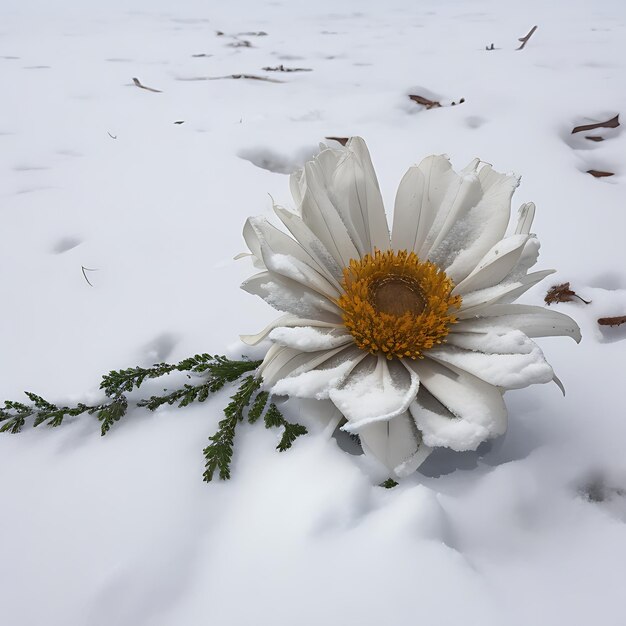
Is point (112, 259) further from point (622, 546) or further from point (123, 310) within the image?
point (622, 546)

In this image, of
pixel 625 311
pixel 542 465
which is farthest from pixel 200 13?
pixel 542 465

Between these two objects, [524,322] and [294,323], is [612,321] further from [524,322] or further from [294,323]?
[294,323]

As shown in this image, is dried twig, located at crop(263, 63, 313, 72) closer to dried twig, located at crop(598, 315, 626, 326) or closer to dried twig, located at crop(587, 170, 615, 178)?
dried twig, located at crop(587, 170, 615, 178)

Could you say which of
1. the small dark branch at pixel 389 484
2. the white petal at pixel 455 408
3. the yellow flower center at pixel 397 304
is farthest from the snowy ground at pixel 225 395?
the yellow flower center at pixel 397 304

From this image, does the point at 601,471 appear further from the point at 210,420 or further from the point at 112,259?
the point at 112,259

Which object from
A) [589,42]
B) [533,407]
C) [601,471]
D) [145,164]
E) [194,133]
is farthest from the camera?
[589,42]

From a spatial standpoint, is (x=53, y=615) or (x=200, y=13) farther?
(x=200, y=13)

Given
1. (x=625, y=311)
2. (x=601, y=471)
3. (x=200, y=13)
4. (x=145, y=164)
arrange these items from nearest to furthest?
(x=601, y=471)
(x=625, y=311)
(x=145, y=164)
(x=200, y=13)
